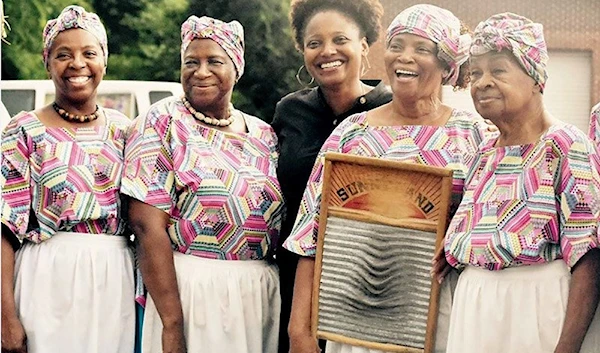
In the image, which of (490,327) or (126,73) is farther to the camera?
(126,73)

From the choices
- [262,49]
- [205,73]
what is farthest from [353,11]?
[262,49]

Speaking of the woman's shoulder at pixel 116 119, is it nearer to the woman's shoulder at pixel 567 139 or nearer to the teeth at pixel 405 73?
the teeth at pixel 405 73

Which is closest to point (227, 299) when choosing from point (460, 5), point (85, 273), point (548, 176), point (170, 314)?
point (170, 314)

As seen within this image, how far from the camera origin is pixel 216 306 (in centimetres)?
475

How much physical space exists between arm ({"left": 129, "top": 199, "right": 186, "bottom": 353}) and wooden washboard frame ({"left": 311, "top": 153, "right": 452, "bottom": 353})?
0.62 m

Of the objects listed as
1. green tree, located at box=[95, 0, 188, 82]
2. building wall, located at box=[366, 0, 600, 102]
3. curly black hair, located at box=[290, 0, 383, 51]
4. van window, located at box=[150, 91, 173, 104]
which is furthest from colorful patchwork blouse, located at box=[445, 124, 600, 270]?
green tree, located at box=[95, 0, 188, 82]

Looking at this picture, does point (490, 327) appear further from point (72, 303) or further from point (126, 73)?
point (126, 73)

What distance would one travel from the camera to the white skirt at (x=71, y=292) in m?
4.73

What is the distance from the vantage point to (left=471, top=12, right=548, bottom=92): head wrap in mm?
4055

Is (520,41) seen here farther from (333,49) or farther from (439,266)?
(333,49)

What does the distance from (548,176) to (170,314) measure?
5.69ft

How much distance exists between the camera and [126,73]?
1109cm

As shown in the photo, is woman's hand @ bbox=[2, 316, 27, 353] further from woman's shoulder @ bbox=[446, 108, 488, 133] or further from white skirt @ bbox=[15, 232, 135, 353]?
woman's shoulder @ bbox=[446, 108, 488, 133]

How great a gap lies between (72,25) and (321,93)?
1.19m
